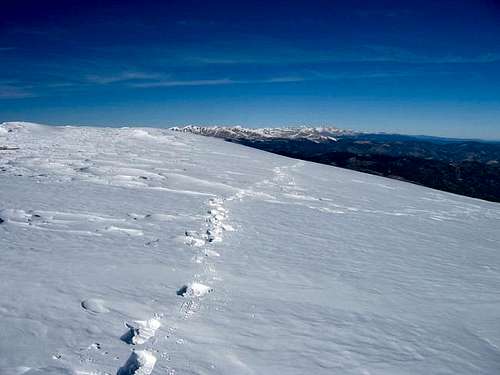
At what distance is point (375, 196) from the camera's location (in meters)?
17.1

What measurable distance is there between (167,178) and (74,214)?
22.1 feet

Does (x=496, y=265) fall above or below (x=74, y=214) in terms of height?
below

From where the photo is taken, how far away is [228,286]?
5414 mm

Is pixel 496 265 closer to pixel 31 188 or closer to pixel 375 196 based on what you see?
pixel 375 196

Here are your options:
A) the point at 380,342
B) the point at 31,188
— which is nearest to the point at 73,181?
the point at 31,188

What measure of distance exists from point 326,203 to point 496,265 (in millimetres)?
6022

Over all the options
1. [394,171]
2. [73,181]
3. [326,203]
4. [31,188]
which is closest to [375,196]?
[326,203]

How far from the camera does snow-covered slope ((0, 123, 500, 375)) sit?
3.68 meters

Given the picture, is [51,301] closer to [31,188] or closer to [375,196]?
[31,188]

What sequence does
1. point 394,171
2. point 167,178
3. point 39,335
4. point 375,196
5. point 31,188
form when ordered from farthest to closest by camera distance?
point 394,171, point 375,196, point 167,178, point 31,188, point 39,335

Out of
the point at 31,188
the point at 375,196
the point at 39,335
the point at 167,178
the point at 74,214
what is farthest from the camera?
the point at 375,196

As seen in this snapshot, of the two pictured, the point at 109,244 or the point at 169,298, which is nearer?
the point at 169,298

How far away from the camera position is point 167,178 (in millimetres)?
15094

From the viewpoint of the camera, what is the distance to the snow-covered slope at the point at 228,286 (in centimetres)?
368
